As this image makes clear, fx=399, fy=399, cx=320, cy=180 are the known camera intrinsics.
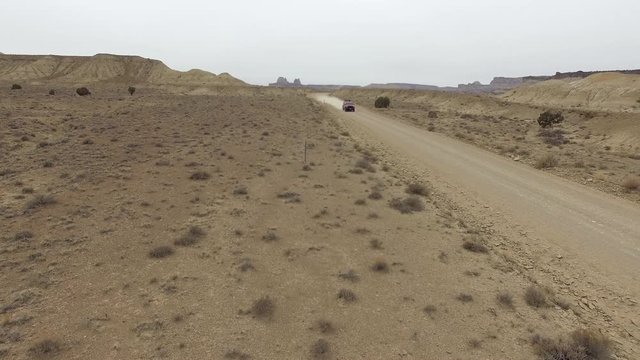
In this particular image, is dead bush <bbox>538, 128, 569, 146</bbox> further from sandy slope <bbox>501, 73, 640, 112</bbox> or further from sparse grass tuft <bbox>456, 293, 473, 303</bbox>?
sparse grass tuft <bbox>456, 293, 473, 303</bbox>

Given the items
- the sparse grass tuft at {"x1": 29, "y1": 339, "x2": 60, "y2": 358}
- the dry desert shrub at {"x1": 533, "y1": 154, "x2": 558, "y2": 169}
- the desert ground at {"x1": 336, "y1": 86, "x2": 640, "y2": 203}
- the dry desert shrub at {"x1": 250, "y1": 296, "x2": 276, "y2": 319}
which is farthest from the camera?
the dry desert shrub at {"x1": 533, "y1": 154, "x2": 558, "y2": 169}

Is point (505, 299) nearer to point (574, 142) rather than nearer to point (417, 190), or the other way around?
point (417, 190)

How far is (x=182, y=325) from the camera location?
7652 millimetres

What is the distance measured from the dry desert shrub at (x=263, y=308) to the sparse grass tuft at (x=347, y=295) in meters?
1.52

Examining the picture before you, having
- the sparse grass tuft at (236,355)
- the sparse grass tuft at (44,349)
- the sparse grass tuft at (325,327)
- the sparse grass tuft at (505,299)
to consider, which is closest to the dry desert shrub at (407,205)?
the sparse grass tuft at (505,299)

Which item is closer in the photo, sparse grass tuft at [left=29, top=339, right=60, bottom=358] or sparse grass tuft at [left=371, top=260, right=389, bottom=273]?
sparse grass tuft at [left=29, top=339, right=60, bottom=358]

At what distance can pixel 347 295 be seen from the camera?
885 cm

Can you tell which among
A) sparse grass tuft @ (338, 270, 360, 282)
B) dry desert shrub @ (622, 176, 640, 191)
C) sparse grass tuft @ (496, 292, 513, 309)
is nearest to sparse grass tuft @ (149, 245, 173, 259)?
sparse grass tuft @ (338, 270, 360, 282)

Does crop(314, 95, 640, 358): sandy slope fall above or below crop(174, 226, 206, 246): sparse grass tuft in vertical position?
below

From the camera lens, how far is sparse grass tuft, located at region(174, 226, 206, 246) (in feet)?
36.2

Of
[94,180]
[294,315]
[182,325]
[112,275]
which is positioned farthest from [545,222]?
[94,180]

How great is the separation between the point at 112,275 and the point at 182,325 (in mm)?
2781

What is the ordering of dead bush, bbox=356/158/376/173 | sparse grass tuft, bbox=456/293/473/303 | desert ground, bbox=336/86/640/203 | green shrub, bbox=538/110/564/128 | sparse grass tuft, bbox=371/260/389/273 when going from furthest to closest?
green shrub, bbox=538/110/564/128, dead bush, bbox=356/158/376/173, desert ground, bbox=336/86/640/203, sparse grass tuft, bbox=371/260/389/273, sparse grass tuft, bbox=456/293/473/303

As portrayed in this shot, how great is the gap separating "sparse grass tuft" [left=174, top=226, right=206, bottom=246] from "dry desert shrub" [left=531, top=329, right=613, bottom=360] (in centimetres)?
856
